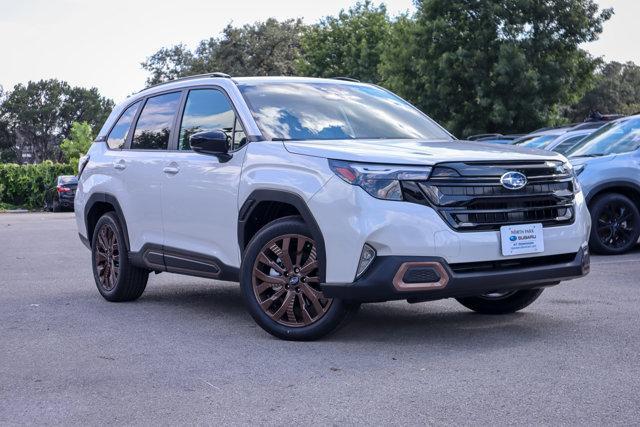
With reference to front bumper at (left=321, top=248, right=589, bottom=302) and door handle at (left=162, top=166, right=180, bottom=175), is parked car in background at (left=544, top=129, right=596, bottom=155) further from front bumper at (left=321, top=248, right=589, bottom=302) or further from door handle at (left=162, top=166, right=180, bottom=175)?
front bumper at (left=321, top=248, right=589, bottom=302)

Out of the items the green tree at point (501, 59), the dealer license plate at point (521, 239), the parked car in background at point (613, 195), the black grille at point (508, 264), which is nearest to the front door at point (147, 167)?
the black grille at point (508, 264)

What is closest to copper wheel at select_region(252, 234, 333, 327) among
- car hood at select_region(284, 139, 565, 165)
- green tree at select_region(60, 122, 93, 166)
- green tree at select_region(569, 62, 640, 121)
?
car hood at select_region(284, 139, 565, 165)

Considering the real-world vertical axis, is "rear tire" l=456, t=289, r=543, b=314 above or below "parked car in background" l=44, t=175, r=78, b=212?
above

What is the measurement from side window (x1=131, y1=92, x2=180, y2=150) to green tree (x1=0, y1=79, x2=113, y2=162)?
339ft

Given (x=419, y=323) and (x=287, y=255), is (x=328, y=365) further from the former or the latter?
(x=419, y=323)

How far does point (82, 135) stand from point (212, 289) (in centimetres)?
7061

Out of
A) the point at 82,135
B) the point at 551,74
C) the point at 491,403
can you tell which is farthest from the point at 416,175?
the point at 82,135

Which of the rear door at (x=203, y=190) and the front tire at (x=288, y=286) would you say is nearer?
the front tire at (x=288, y=286)

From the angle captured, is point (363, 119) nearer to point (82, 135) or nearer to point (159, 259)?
point (159, 259)

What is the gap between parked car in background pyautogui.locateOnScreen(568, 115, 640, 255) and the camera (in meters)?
11.8

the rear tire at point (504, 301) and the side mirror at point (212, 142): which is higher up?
the side mirror at point (212, 142)

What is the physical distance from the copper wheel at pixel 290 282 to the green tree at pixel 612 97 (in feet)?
230

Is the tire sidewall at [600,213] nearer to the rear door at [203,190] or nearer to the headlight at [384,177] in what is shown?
the rear door at [203,190]

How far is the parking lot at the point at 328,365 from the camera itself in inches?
182
